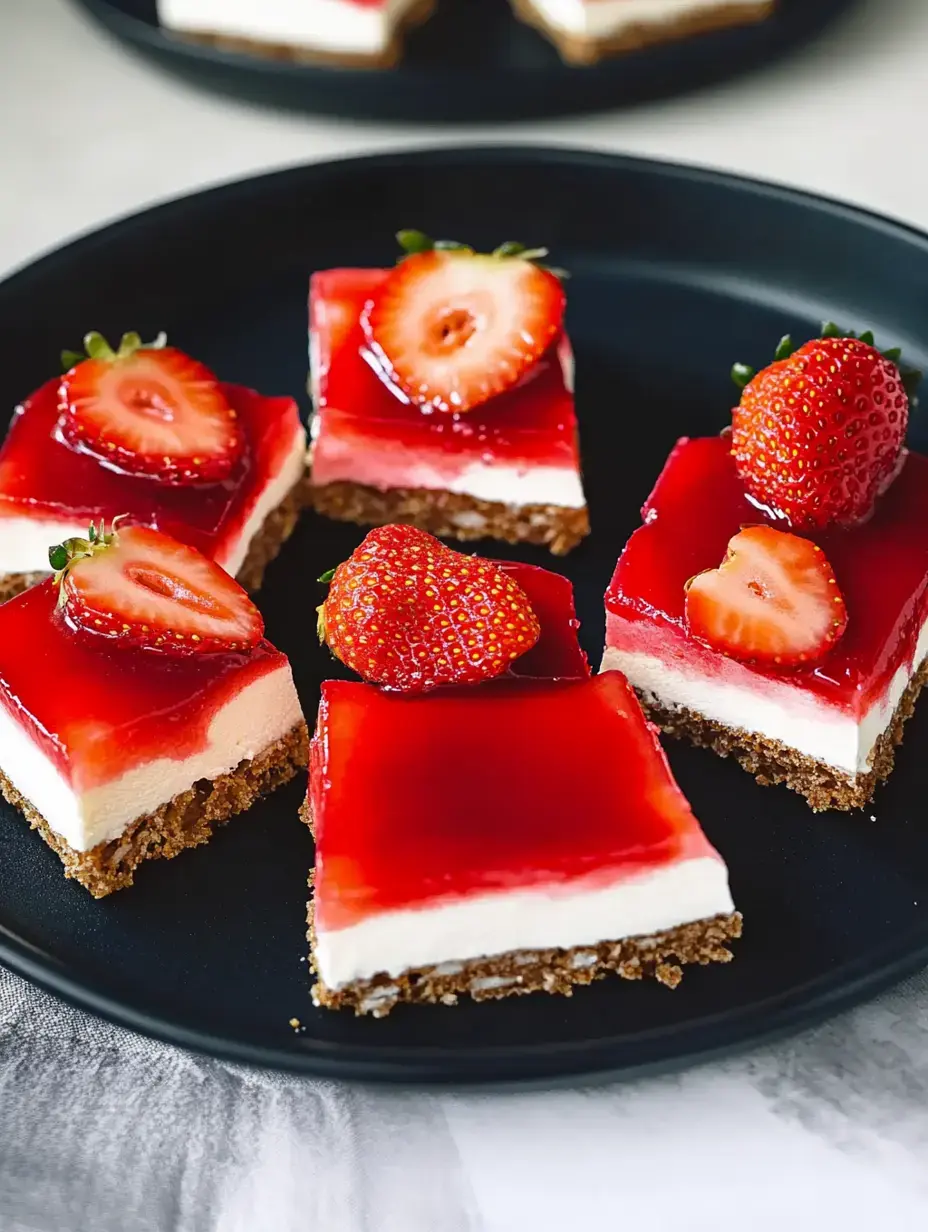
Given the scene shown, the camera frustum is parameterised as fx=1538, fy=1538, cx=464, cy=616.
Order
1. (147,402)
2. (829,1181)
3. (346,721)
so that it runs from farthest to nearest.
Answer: (147,402)
(346,721)
(829,1181)

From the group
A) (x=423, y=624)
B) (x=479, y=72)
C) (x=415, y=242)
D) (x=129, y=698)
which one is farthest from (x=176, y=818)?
(x=479, y=72)

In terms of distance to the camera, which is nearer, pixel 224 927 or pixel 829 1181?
pixel 829 1181

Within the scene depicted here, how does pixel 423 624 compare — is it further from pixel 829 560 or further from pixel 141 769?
pixel 829 560

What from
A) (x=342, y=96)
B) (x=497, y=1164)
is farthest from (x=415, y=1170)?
(x=342, y=96)

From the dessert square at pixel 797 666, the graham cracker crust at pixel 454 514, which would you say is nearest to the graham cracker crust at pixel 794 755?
the dessert square at pixel 797 666

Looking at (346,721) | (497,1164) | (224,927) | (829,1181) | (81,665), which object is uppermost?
(81,665)

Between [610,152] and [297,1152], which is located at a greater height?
[610,152]

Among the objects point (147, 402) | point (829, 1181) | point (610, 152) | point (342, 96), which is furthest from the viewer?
point (342, 96)

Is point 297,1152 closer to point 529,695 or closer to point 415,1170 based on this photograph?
point 415,1170
